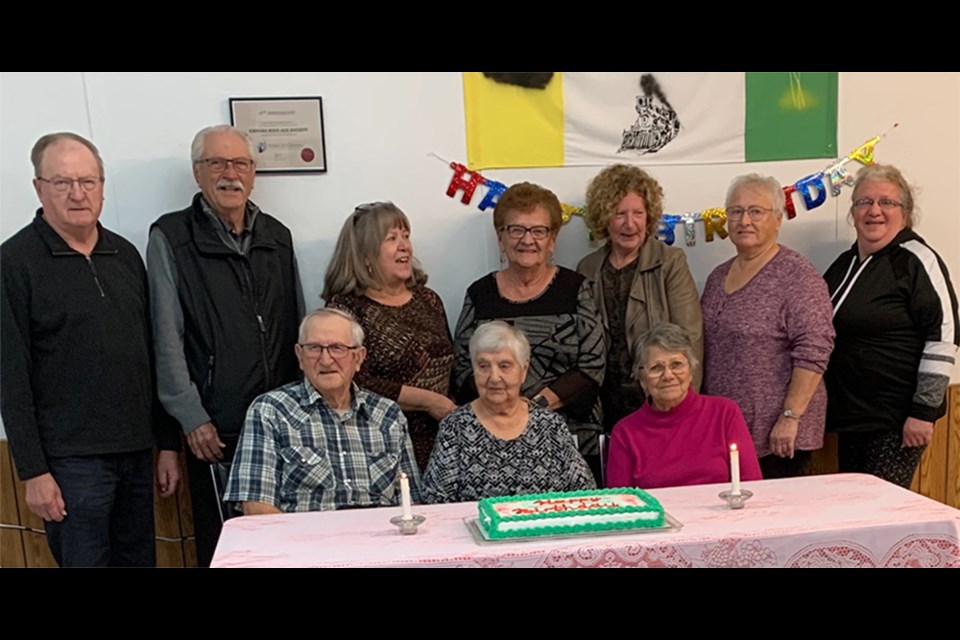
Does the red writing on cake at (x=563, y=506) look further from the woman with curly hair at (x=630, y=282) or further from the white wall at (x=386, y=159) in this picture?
the white wall at (x=386, y=159)

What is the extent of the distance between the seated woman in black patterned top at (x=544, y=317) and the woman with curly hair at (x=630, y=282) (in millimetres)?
145

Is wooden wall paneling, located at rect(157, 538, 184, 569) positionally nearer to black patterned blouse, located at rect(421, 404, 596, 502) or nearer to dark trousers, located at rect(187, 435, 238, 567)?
dark trousers, located at rect(187, 435, 238, 567)

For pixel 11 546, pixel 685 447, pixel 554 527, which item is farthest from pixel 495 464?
pixel 11 546

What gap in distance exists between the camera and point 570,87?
322 centimetres

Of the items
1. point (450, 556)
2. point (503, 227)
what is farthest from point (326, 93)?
point (450, 556)

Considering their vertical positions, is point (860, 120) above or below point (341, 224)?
above

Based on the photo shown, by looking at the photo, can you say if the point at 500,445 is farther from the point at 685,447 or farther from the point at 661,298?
the point at 661,298

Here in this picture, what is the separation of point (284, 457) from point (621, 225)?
→ 4.63 ft

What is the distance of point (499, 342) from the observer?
233 centimetres

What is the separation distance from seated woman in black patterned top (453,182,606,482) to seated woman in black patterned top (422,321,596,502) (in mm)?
335

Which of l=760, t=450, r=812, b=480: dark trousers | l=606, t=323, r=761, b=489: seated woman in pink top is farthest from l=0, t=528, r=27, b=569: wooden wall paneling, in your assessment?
l=760, t=450, r=812, b=480: dark trousers

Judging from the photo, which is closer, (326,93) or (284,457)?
(284,457)

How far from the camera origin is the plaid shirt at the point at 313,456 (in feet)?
7.27

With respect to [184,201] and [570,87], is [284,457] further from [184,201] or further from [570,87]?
[570,87]
